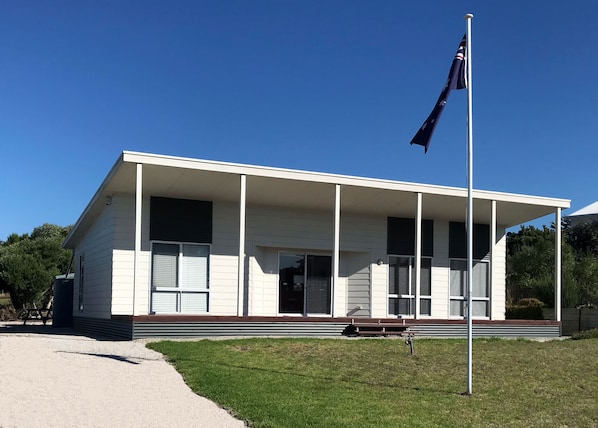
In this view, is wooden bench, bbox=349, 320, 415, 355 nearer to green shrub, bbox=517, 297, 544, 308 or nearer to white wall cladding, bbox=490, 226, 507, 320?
white wall cladding, bbox=490, 226, 507, 320

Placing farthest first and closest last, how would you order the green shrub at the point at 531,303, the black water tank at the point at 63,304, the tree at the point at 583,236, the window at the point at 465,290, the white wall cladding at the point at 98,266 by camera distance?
the tree at the point at 583,236, the black water tank at the point at 63,304, the green shrub at the point at 531,303, the window at the point at 465,290, the white wall cladding at the point at 98,266

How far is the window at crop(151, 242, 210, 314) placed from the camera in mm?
16250

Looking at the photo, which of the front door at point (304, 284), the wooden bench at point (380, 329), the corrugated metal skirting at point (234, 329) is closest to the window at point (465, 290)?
the front door at point (304, 284)

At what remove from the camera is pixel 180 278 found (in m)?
16.5

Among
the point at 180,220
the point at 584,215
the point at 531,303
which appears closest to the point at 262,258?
the point at 180,220

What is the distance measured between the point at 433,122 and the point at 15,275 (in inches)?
1099

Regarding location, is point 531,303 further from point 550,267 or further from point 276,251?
point 276,251

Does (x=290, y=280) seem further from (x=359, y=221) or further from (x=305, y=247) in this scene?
(x=359, y=221)

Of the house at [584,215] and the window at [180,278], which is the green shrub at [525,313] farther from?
the house at [584,215]

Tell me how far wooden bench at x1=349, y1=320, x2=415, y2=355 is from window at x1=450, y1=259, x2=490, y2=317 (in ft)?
15.9

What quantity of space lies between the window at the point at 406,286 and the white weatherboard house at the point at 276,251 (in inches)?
1.4

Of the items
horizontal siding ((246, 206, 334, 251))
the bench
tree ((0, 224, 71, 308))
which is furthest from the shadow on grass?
tree ((0, 224, 71, 308))

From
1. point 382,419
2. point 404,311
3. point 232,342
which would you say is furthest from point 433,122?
point 404,311

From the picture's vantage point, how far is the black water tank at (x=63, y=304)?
23031mm
